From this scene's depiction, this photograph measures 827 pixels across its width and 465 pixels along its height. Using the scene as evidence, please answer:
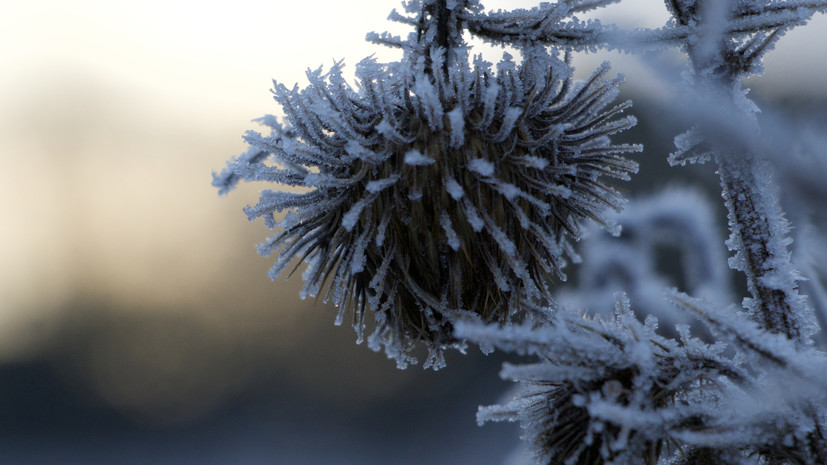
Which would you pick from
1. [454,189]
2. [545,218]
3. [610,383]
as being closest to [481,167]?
[454,189]

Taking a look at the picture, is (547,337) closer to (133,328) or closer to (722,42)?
(722,42)

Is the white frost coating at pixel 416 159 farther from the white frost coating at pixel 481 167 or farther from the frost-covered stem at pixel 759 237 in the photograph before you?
the frost-covered stem at pixel 759 237

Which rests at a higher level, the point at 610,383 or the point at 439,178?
the point at 439,178

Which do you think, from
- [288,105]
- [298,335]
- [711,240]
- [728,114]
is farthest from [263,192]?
[298,335]

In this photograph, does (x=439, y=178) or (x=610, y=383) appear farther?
(x=439, y=178)

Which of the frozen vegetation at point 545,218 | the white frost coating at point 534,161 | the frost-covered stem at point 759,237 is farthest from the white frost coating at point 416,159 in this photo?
the frost-covered stem at point 759,237

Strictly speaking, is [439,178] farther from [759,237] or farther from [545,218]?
[759,237]

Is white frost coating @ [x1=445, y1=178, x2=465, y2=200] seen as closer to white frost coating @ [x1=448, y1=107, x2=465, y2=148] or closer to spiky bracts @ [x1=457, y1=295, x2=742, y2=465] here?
white frost coating @ [x1=448, y1=107, x2=465, y2=148]
